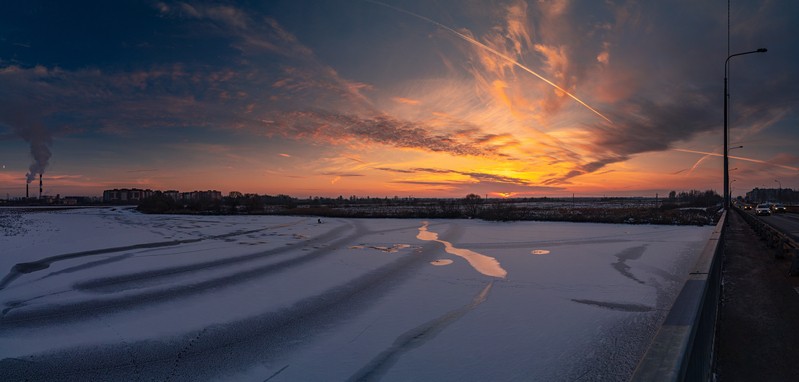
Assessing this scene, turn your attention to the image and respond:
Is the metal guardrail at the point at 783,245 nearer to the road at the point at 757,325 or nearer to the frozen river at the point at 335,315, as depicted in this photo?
the road at the point at 757,325

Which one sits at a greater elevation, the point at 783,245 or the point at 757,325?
the point at 783,245

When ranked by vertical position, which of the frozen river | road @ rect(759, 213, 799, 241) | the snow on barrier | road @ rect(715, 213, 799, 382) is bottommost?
the frozen river

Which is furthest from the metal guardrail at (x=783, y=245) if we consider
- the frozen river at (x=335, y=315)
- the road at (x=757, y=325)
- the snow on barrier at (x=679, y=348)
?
the snow on barrier at (x=679, y=348)

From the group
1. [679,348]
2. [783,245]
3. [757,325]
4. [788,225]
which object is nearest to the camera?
[679,348]

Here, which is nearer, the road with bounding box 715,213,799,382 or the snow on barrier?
the snow on barrier

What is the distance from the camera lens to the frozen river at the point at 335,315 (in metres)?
4.78

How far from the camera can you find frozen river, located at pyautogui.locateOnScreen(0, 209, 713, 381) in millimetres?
4777

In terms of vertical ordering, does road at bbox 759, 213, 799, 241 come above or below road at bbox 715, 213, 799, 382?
above

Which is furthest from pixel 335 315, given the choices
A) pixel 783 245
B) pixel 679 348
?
pixel 783 245

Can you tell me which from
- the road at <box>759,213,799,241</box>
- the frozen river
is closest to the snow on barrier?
the frozen river

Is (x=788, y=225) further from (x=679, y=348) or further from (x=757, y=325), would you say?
(x=679, y=348)

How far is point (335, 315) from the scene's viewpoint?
685 cm

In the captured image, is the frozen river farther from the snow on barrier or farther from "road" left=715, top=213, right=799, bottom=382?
Result: the snow on barrier

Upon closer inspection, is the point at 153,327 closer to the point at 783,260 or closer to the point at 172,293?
the point at 172,293
